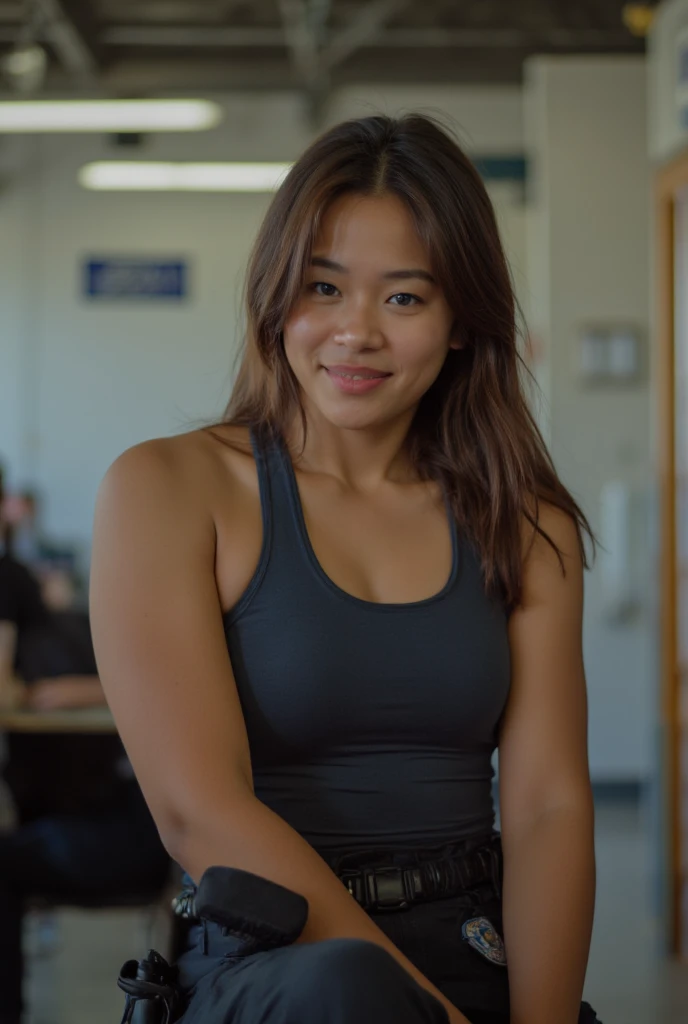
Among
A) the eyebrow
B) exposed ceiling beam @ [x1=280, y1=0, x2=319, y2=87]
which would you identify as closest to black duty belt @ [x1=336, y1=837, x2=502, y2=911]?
the eyebrow

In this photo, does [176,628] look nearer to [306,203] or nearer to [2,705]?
[306,203]

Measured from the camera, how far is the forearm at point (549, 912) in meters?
1.49

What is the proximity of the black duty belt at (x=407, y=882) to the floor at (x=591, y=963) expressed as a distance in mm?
2116

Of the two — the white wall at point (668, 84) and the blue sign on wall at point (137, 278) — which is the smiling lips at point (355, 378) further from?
the blue sign on wall at point (137, 278)

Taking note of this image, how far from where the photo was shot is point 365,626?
150cm

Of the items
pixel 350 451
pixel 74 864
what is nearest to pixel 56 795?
pixel 74 864

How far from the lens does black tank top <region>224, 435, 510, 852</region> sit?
1467 millimetres

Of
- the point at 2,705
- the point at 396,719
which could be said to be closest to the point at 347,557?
the point at 396,719

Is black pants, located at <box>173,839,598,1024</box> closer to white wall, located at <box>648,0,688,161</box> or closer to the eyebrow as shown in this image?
the eyebrow

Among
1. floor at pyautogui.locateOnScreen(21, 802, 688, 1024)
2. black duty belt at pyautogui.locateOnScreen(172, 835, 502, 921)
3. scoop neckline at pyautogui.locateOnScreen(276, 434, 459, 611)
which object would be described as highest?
scoop neckline at pyautogui.locateOnScreen(276, 434, 459, 611)

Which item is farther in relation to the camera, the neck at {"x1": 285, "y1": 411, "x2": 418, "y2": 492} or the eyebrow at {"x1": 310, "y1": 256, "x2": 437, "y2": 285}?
the neck at {"x1": 285, "y1": 411, "x2": 418, "y2": 492}

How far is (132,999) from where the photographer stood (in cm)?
135

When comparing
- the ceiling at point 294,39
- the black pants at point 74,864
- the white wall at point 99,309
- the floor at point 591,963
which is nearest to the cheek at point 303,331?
the black pants at point 74,864

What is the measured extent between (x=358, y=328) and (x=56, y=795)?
245cm
